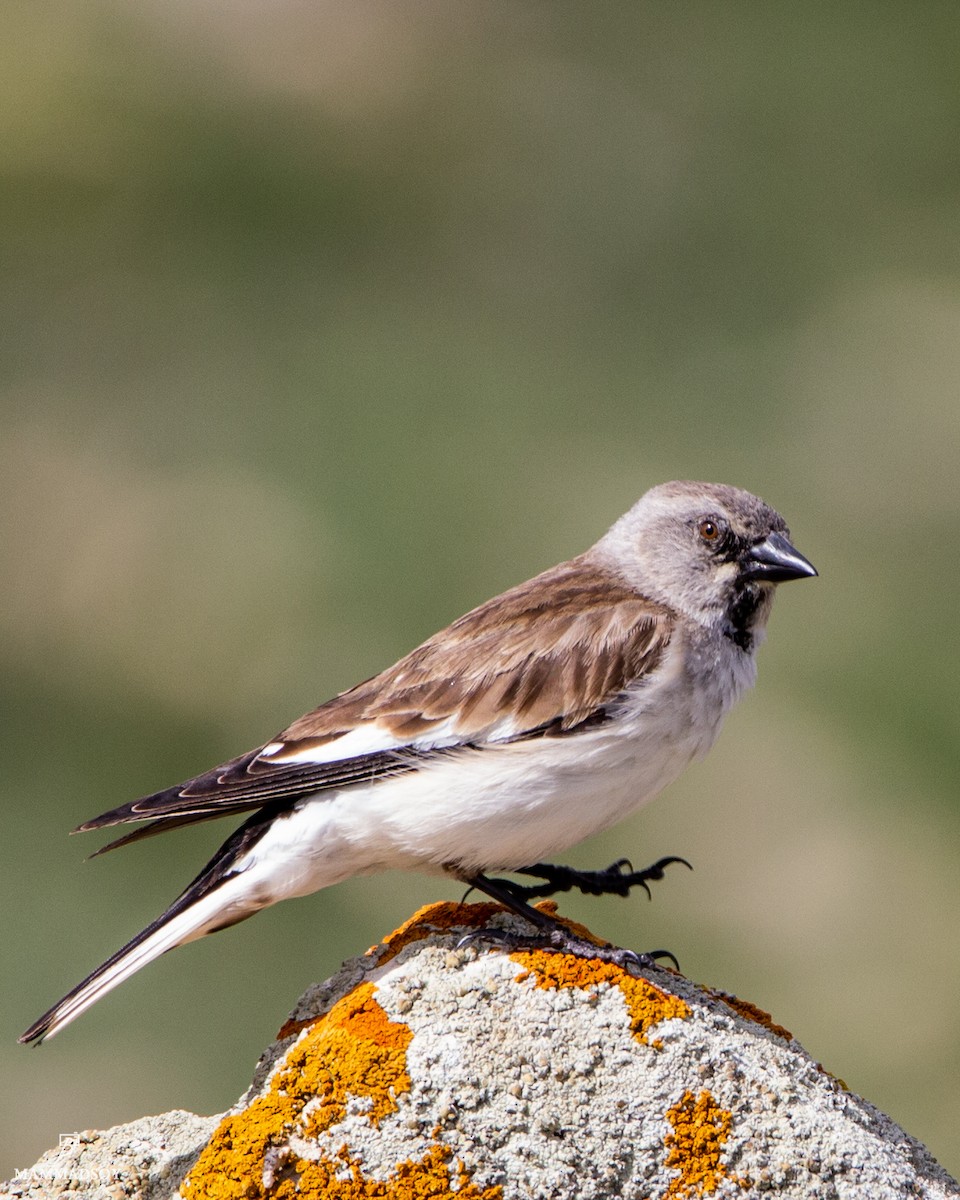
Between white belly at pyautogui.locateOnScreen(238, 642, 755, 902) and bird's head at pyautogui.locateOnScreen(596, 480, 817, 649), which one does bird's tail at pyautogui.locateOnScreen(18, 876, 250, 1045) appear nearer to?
white belly at pyautogui.locateOnScreen(238, 642, 755, 902)

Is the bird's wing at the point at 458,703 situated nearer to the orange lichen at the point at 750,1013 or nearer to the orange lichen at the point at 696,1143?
the orange lichen at the point at 750,1013

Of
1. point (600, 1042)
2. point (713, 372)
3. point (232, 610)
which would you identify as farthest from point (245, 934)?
point (713, 372)

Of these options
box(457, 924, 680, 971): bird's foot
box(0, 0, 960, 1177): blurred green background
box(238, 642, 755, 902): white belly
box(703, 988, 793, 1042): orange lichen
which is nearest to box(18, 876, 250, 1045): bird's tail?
box(238, 642, 755, 902): white belly

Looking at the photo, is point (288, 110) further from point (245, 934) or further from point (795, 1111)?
point (795, 1111)

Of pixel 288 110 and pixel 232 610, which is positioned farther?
pixel 288 110

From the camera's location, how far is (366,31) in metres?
21.7

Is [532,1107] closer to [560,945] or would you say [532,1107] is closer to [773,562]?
[560,945]

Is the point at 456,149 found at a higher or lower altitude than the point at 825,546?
higher

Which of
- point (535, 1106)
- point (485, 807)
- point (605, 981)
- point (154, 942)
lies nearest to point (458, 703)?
point (485, 807)

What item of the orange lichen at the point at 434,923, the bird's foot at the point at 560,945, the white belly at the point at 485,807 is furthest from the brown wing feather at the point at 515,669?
the bird's foot at the point at 560,945

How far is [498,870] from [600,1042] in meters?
0.85

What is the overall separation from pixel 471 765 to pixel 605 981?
2.70 ft

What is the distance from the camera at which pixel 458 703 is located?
5.54 metres

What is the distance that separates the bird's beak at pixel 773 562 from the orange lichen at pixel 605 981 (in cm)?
165
